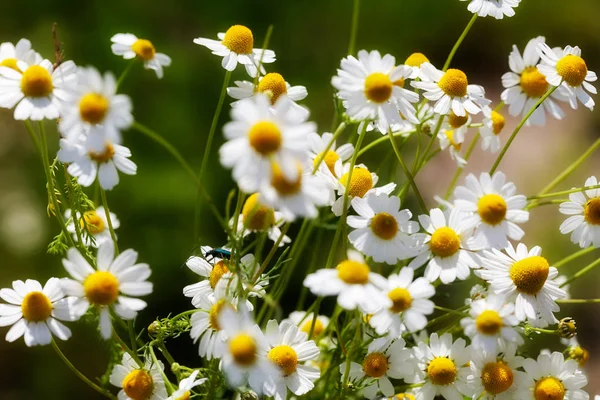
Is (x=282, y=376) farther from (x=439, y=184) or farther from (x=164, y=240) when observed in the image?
(x=439, y=184)

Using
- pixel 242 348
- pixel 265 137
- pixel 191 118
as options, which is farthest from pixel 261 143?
pixel 191 118

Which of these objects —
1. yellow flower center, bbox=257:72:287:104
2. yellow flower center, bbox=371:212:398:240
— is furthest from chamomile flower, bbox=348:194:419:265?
yellow flower center, bbox=257:72:287:104

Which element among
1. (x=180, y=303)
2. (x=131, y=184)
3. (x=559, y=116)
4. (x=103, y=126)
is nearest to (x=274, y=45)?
(x=131, y=184)

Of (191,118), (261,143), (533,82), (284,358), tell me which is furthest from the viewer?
(191,118)

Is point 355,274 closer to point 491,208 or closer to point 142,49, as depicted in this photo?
point 491,208

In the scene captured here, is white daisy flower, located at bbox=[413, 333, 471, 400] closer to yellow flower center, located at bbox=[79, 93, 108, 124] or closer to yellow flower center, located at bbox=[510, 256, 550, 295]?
yellow flower center, located at bbox=[510, 256, 550, 295]
